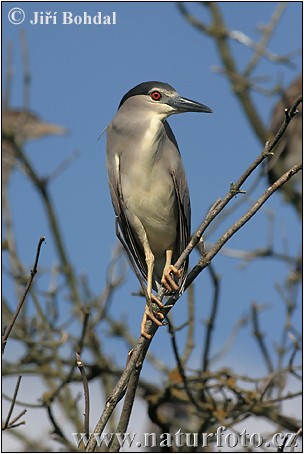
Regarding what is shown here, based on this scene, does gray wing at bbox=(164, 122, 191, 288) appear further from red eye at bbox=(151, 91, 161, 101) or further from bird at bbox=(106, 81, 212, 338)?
red eye at bbox=(151, 91, 161, 101)

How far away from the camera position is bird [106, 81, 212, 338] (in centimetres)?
328

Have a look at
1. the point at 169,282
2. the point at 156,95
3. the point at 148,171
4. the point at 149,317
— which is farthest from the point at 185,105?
the point at 149,317

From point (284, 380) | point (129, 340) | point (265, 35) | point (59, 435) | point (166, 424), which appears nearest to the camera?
point (59, 435)

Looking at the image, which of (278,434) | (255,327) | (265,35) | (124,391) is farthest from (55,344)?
(265,35)

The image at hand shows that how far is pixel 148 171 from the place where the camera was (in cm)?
327

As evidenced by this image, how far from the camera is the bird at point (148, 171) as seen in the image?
10.7 ft

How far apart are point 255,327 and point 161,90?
131 cm

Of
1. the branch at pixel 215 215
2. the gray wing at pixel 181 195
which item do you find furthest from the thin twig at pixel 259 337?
the branch at pixel 215 215

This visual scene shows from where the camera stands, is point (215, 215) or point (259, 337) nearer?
point (215, 215)

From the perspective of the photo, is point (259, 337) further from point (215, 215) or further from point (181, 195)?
point (215, 215)

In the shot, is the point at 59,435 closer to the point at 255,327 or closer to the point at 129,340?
the point at 255,327

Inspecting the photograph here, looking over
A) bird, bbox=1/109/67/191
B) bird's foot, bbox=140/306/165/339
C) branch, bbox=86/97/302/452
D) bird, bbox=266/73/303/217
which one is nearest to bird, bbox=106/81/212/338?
bird's foot, bbox=140/306/165/339

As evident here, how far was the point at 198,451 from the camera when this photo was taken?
3.44 meters

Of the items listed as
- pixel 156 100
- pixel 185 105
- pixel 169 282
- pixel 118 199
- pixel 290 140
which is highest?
pixel 290 140
